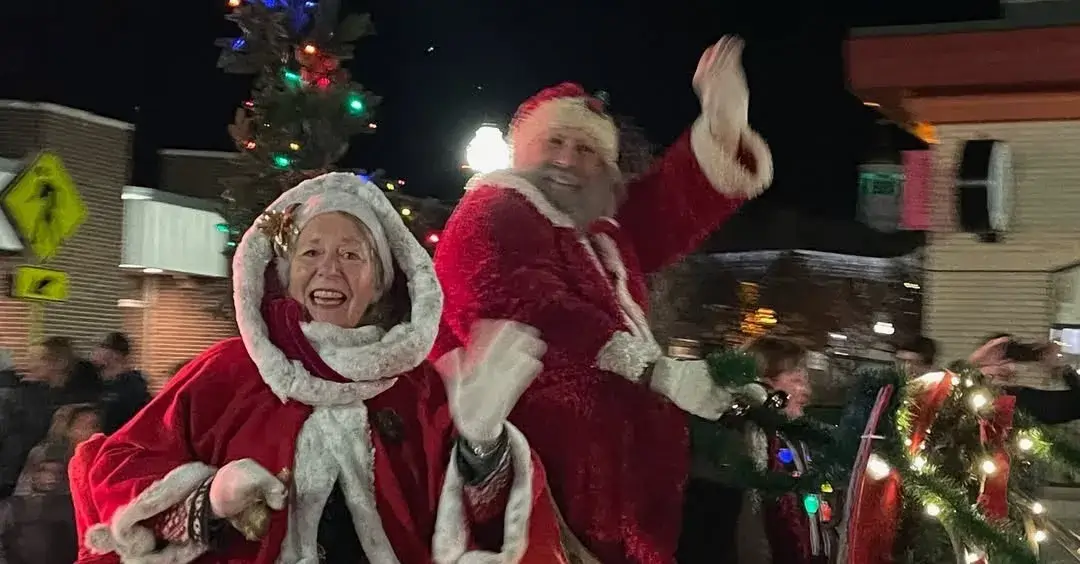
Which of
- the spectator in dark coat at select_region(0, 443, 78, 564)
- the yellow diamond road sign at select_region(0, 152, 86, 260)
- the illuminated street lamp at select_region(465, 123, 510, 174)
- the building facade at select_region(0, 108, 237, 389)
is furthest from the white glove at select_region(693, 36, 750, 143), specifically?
the building facade at select_region(0, 108, 237, 389)

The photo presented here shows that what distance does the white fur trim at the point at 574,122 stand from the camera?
306 cm

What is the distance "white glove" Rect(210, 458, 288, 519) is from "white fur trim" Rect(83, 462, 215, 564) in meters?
0.08

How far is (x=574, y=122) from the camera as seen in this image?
3.06 m

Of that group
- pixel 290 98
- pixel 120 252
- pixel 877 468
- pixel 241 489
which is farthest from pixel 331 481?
pixel 120 252

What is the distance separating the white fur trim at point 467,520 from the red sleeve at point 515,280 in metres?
0.36

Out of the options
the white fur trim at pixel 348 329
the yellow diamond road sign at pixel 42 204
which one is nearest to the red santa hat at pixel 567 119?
the white fur trim at pixel 348 329

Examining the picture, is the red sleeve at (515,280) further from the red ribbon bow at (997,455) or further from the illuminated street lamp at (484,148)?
the illuminated street lamp at (484,148)

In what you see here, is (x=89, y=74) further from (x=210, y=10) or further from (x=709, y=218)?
(x=709, y=218)

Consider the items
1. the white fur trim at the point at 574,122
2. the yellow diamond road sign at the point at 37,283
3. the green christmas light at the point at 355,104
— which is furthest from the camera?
the yellow diamond road sign at the point at 37,283

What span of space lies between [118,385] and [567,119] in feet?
12.0

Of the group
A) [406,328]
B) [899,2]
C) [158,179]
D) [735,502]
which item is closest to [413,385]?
[406,328]

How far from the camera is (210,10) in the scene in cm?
1390

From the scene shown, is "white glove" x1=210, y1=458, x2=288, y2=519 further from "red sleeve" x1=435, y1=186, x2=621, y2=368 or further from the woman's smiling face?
"red sleeve" x1=435, y1=186, x2=621, y2=368

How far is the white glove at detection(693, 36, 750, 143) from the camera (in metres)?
2.96
